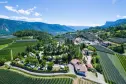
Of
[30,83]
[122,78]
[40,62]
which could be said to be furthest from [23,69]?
[122,78]

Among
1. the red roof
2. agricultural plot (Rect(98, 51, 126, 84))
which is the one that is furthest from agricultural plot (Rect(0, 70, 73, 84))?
agricultural plot (Rect(98, 51, 126, 84))

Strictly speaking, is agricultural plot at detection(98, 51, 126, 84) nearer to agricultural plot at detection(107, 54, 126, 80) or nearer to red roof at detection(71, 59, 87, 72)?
agricultural plot at detection(107, 54, 126, 80)

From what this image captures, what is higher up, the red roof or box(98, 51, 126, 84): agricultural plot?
the red roof

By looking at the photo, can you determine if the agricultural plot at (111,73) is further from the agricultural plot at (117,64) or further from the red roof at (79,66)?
the red roof at (79,66)

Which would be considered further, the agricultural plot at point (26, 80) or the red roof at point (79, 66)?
the red roof at point (79, 66)

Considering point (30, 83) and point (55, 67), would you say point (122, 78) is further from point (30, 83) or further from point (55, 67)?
point (30, 83)

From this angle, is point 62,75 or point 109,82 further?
point 62,75

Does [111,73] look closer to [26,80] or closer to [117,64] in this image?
[117,64]

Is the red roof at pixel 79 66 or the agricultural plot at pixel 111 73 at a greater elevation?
the red roof at pixel 79 66

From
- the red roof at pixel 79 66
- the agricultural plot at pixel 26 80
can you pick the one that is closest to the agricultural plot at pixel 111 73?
the red roof at pixel 79 66

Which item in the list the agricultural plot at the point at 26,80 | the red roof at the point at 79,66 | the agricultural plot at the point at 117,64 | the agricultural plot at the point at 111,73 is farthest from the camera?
the agricultural plot at the point at 117,64

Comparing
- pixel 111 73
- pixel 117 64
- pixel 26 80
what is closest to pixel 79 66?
pixel 111 73
